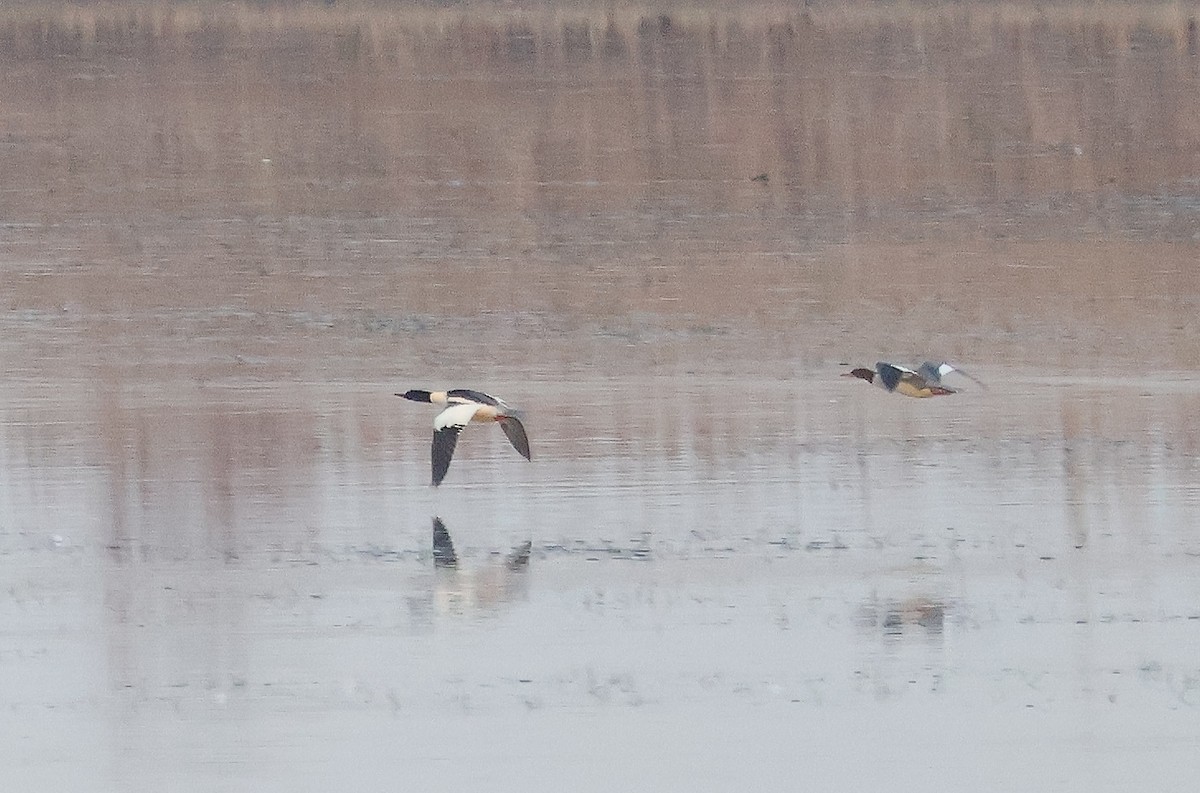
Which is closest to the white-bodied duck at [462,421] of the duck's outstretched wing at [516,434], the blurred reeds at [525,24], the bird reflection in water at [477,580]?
the duck's outstretched wing at [516,434]

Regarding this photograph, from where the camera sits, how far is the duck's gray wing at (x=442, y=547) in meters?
9.36

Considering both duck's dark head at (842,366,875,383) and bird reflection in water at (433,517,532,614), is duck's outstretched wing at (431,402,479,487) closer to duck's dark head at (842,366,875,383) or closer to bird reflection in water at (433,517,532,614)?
bird reflection in water at (433,517,532,614)

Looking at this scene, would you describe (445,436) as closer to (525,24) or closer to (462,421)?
(462,421)

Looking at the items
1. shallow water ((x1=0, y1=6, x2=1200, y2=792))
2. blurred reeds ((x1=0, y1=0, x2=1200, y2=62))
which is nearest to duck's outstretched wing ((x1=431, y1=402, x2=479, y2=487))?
shallow water ((x1=0, y1=6, x2=1200, y2=792))

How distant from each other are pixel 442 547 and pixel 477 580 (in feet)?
1.88

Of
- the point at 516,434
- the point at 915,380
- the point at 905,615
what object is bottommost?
the point at 905,615

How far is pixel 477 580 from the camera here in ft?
29.8

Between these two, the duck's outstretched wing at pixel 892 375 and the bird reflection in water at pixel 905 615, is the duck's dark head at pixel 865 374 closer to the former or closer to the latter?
the duck's outstretched wing at pixel 892 375

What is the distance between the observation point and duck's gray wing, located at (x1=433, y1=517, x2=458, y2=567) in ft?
30.7

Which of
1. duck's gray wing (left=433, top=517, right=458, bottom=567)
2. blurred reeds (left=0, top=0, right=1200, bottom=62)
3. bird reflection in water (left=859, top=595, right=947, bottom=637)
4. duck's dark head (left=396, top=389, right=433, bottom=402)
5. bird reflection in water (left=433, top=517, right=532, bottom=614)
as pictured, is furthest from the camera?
blurred reeds (left=0, top=0, right=1200, bottom=62)

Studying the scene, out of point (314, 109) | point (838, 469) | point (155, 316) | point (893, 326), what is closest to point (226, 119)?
point (314, 109)

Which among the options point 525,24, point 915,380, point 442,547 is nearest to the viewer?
point 442,547

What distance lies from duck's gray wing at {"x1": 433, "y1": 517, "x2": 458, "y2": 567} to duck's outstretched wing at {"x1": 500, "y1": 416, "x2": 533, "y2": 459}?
75 cm

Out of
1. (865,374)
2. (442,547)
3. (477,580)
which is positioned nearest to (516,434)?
(442,547)
